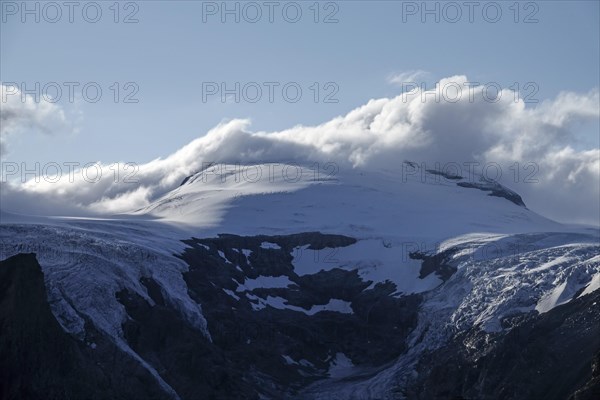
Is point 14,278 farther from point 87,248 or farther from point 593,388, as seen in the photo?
point 593,388

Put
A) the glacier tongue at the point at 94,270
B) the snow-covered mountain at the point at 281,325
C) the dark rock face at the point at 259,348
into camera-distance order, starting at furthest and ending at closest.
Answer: the glacier tongue at the point at 94,270, the snow-covered mountain at the point at 281,325, the dark rock face at the point at 259,348

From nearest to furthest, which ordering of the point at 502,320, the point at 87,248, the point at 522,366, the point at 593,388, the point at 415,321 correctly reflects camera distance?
the point at 593,388
the point at 522,366
the point at 502,320
the point at 87,248
the point at 415,321

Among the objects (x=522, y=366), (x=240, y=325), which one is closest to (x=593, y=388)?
(x=522, y=366)

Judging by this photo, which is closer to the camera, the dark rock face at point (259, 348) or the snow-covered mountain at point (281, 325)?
the dark rock face at point (259, 348)

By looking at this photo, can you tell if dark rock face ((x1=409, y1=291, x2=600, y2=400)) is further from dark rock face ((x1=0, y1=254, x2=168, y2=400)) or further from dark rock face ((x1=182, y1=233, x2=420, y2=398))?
dark rock face ((x1=0, y1=254, x2=168, y2=400))

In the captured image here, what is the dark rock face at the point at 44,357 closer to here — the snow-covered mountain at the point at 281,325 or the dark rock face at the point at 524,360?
the snow-covered mountain at the point at 281,325

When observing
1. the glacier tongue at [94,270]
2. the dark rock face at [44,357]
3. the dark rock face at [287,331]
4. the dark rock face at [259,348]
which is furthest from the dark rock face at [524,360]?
the dark rock face at [44,357]

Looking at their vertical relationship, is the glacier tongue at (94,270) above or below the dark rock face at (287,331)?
above
